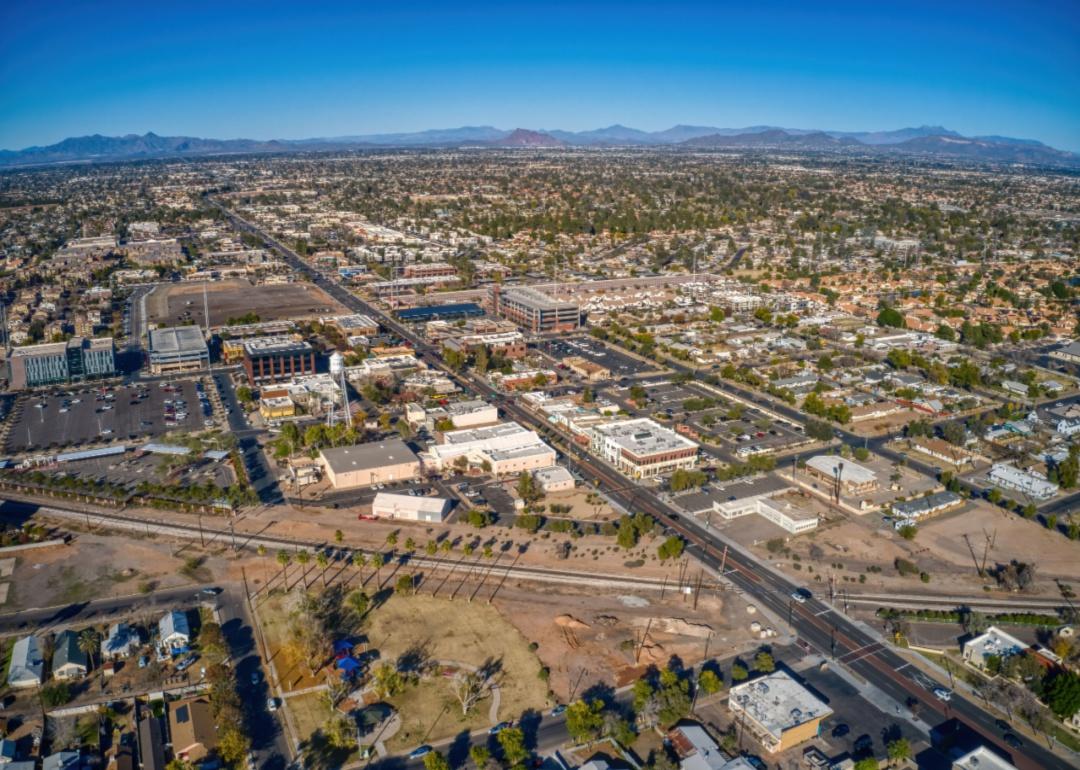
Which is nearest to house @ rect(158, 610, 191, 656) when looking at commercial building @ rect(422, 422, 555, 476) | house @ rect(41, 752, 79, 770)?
house @ rect(41, 752, 79, 770)

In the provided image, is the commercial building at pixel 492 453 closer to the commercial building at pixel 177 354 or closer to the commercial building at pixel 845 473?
the commercial building at pixel 845 473

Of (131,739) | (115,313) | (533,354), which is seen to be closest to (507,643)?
(131,739)

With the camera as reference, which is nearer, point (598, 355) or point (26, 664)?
point (26, 664)

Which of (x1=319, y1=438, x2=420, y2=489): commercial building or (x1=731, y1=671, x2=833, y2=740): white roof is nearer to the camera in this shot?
(x1=731, y1=671, x2=833, y2=740): white roof

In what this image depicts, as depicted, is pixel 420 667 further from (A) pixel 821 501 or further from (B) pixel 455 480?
(A) pixel 821 501

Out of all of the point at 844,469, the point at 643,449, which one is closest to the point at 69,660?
the point at 643,449

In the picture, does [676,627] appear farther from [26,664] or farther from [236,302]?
[236,302]

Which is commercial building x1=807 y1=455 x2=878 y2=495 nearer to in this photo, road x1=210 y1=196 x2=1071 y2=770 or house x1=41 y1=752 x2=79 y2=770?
road x1=210 y1=196 x2=1071 y2=770
